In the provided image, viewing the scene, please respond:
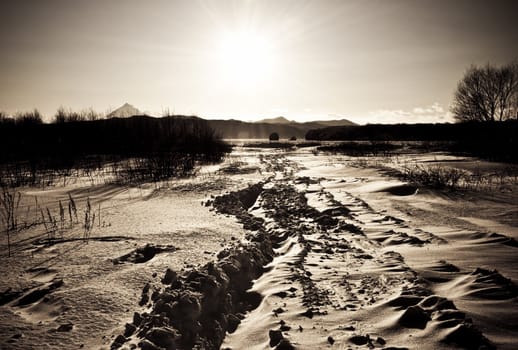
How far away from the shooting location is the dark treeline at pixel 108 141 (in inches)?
463

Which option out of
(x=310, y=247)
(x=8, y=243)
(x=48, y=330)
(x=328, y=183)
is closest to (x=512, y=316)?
(x=310, y=247)

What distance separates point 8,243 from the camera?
268 centimetres

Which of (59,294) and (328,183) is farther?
(328,183)

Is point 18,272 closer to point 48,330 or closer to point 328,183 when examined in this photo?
point 48,330

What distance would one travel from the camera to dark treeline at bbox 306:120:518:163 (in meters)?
12.4

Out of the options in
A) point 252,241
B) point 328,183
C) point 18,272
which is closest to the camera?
point 18,272

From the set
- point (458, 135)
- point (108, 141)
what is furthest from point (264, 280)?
point (458, 135)

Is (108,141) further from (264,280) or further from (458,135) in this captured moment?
(458,135)

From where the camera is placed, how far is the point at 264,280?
7.69 ft

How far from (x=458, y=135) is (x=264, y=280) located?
29.9 m

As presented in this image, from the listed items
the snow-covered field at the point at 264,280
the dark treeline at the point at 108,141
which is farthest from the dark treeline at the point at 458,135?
the dark treeline at the point at 108,141

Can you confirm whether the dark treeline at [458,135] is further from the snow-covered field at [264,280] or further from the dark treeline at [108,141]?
the dark treeline at [108,141]

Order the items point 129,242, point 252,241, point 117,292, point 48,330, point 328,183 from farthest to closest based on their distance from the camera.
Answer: point 328,183 < point 252,241 < point 129,242 < point 117,292 < point 48,330

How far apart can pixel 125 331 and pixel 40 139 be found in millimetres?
18674
